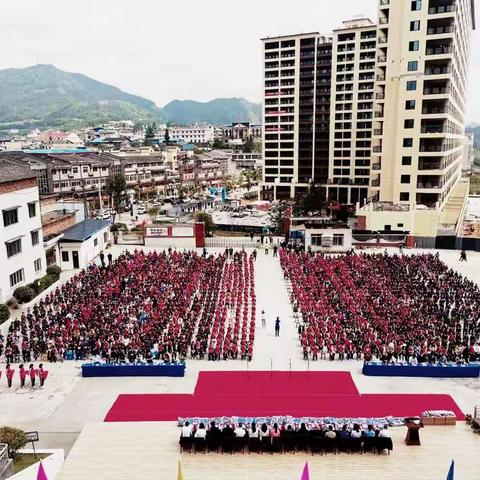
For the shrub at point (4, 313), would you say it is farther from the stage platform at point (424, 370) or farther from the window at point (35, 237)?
the stage platform at point (424, 370)

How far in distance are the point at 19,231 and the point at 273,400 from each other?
66.4 ft

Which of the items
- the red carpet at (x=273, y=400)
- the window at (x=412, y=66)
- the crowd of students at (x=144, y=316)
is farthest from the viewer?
the window at (x=412, y=66)

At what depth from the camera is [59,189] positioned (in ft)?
217

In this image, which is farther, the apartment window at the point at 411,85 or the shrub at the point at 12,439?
the apartment window at the point at 411,85

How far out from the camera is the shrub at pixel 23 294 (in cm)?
2656

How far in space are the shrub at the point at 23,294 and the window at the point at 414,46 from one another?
3971 cm

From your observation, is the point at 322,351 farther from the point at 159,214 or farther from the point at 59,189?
the point at 59,189

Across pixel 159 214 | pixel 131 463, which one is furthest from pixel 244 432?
pixel 159 214

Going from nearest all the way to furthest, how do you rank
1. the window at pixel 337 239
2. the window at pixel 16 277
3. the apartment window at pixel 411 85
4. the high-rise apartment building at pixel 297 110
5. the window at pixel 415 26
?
the window at pixel 16 277, the window at pixel 337 239, the window at pixel 415 26, the apartment window at pixel 411 85, the high-rise apartment building at pixel 297 110

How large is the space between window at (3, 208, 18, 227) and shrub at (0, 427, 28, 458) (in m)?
17.0

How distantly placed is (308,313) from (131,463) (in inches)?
510

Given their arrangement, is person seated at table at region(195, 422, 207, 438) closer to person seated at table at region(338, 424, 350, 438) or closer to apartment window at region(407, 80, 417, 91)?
person seated at table at region(338, 424, 350, 438)

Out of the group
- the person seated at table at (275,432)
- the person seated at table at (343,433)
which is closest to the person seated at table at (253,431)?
the person seated at table at (275,432)

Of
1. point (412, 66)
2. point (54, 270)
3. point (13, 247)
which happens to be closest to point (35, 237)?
point (54, 270)
